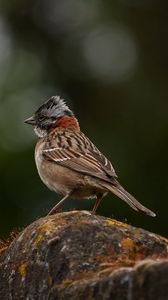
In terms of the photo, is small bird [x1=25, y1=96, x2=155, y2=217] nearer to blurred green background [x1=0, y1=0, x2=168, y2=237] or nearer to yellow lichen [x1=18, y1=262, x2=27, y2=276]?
yellow lichen [x1=18, y1=262, x2=27, y2=276]

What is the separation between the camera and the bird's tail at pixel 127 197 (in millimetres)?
9440

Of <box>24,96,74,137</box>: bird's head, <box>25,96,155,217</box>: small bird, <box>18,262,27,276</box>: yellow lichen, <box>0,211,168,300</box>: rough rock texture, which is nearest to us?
<box>0,211,168,300</box>: rough rock texture

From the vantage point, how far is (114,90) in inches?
762

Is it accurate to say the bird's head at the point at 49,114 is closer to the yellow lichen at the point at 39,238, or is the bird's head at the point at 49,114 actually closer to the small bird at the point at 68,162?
the small bird at the point at 68,162

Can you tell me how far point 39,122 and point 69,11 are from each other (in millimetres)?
9781

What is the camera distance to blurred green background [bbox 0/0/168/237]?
15.6 meters

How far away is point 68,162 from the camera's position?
1056 cm

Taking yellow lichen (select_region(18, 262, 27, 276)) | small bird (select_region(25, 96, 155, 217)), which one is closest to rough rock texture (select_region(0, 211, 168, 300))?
yellow lichen (select_region(18, 262, 27, 276))

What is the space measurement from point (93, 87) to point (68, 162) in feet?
30.4

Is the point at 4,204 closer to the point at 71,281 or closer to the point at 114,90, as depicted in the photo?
the point at 114,90

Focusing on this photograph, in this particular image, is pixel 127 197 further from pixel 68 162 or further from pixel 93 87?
pixel 93 87

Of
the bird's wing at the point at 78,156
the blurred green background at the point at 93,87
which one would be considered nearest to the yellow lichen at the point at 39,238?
the bird's wing at the point at 78,156

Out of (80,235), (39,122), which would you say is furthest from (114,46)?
(80,235)

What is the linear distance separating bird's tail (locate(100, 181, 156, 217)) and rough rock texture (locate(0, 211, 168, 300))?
1402mm
